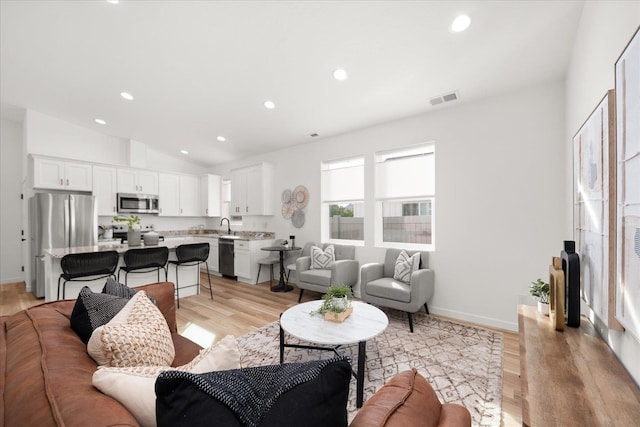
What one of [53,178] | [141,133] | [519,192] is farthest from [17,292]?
[519,192]

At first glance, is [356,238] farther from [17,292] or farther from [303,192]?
[17,292]

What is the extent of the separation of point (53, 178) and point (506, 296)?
275 inches

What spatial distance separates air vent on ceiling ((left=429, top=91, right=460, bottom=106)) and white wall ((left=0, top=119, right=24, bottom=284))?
754 centimetres

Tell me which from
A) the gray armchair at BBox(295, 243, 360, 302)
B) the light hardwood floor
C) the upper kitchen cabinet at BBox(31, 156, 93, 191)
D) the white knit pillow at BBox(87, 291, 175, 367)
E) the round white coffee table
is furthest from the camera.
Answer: the upper kitchen cabinet at BBox(31, 156, 93, 191)

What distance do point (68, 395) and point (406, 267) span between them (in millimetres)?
3188

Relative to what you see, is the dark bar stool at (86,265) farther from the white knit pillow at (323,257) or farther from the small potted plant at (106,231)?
the white knit pillow at (323,257)

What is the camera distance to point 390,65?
2.67 metres

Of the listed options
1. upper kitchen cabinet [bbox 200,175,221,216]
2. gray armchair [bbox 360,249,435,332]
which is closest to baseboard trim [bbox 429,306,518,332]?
gray armchair [bbox 360,249,435,332]

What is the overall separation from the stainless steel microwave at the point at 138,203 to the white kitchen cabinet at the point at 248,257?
2075mm

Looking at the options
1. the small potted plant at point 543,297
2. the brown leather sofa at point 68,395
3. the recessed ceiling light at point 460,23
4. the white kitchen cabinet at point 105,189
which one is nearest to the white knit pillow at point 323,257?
the small potted plant at point 543,297

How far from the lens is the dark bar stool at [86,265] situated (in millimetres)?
2760

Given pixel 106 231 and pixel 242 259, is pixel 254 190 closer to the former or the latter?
pixel 242 259

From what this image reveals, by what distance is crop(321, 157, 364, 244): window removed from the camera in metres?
4.33

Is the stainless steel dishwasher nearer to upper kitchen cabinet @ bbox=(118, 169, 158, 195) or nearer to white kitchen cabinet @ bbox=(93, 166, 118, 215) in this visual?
upper kitchen cabinet @ bbox=(118, 169, 158, 195)
